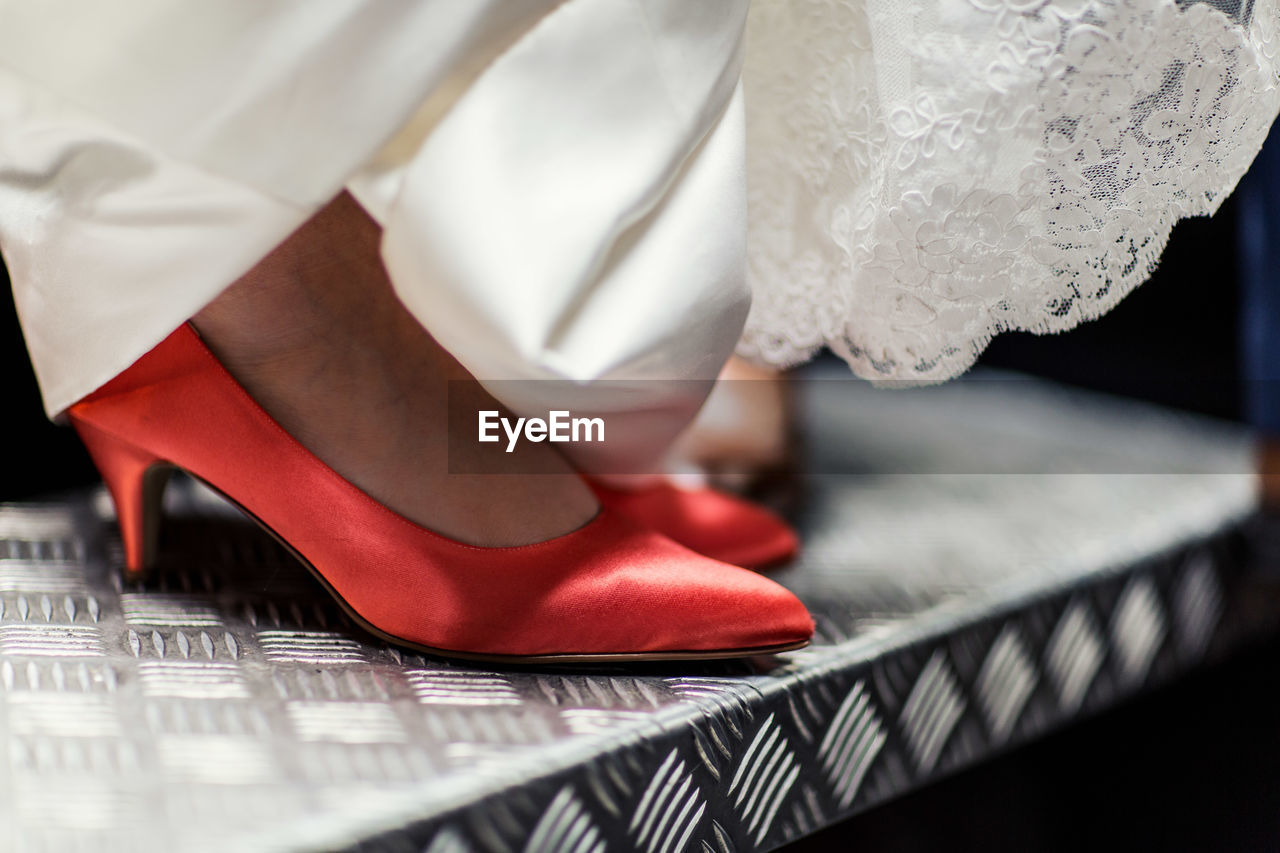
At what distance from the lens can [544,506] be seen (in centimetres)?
56

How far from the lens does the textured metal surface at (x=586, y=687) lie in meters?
0.42

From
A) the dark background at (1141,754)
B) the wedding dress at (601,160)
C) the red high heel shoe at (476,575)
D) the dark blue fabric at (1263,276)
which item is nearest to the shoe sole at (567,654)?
the red high heel shoe at (476,575)

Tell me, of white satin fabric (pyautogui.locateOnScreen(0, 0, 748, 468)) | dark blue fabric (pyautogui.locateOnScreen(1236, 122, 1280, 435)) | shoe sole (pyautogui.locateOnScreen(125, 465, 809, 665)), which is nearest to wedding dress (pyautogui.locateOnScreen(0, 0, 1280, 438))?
white satin fabric (pyautogui.locateOnScreen(0, 0, 748, 468))

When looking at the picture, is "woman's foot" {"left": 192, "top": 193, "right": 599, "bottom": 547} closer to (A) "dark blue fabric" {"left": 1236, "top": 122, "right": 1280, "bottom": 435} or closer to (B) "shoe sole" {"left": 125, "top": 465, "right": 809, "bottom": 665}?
(B) "shoe sole" {"left": 125, "top": 465, "right": 809, "bottom": 665}

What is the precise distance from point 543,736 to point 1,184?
39cm

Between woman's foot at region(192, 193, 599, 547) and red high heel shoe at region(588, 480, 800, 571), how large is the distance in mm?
157

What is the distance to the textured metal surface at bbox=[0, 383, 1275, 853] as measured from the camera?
0.42m

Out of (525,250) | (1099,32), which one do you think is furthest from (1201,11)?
(525,250)

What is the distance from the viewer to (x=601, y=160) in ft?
1.48

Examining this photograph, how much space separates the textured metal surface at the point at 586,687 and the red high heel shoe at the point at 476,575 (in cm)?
2

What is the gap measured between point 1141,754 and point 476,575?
70cm

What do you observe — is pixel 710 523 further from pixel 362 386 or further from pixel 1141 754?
pixel 1141 754

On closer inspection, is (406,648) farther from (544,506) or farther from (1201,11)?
(1201,11)

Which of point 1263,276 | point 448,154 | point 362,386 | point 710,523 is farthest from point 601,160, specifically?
point 1263,276
